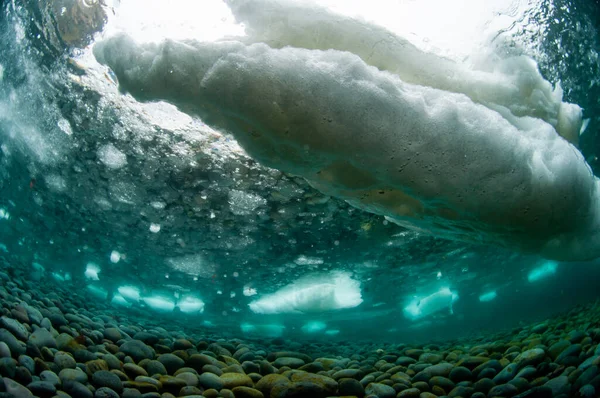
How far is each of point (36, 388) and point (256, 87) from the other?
379 cm

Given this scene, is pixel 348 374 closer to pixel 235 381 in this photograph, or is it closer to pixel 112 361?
pixel 235 381

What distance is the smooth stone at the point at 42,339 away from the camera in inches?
132

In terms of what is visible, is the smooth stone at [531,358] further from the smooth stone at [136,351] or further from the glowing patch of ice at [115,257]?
the glowing patch of ice at [115,257]

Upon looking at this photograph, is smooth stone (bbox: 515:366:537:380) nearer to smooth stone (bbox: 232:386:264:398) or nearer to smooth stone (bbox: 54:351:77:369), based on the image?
smooth stone (bbox: 232:386:264:398)

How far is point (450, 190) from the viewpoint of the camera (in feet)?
15.3

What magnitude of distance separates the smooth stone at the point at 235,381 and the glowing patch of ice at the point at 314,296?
1325cm

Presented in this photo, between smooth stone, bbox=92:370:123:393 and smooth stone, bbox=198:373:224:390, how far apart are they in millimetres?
777

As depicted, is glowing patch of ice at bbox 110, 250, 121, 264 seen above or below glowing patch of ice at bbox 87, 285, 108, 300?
below

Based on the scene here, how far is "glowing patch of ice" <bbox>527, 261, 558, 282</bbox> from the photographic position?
22969 mm

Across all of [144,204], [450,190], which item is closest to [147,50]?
[450,190]

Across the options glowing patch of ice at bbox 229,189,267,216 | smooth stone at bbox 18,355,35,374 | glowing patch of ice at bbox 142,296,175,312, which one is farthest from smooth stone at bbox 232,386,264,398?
glowing patch of ice at bbox 142,296,175,312

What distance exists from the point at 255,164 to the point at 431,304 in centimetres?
2624

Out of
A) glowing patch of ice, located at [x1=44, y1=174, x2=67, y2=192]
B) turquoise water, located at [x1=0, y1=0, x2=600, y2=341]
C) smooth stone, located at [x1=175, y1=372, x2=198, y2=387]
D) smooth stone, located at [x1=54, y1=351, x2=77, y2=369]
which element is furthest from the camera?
glowing patch of ice, located at [x1=44, y1=174, x2=67, y2=192]

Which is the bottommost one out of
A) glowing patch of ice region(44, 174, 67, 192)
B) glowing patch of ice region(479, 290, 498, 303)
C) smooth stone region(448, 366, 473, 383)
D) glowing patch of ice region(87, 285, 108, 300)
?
smooth stone region(448, 366, 473, 383)
